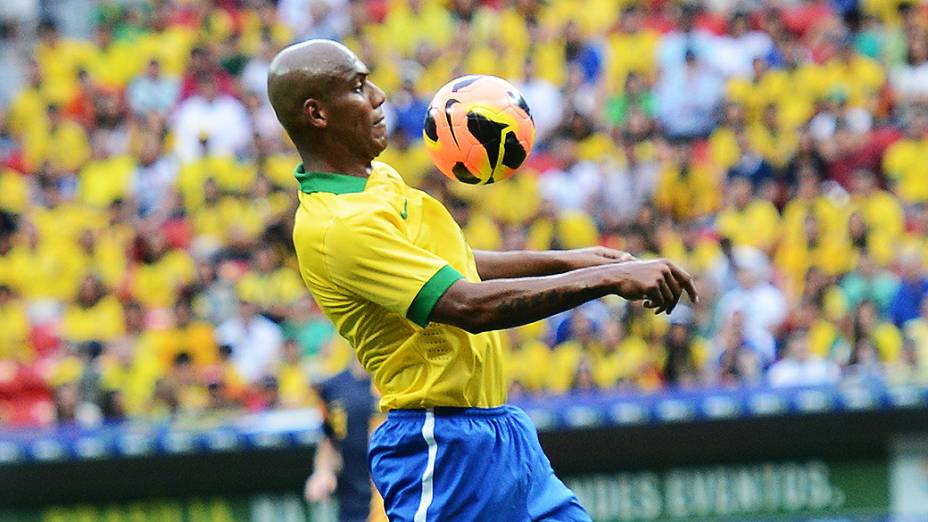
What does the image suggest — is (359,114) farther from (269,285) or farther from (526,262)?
(269,285)

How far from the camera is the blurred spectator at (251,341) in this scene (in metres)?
12.6

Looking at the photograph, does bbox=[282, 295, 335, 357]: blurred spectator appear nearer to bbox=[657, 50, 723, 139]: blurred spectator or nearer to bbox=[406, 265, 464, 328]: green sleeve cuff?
bbox=[657, 50, 723, 139]: blurred spectator

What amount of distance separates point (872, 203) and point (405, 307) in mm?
8705

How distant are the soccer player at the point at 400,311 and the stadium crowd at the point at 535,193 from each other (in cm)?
655

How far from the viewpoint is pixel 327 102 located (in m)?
4.70

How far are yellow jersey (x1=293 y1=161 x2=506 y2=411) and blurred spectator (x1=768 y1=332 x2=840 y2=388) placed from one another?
22.0 feet

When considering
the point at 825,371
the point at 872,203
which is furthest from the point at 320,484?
the point at 872,203

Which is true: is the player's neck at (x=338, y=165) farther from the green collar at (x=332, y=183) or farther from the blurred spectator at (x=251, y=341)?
the blurred spectator at (x=251, y=341)

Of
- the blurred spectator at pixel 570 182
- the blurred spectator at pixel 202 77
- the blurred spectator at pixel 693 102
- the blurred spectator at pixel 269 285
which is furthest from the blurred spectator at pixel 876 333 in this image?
the blurred spectator at pixel 202 77

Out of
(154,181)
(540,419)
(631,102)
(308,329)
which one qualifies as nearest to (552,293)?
(540,419)

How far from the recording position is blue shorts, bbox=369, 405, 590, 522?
4.69 m

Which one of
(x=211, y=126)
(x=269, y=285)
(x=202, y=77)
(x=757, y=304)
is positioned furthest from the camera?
(x=202, y=77)

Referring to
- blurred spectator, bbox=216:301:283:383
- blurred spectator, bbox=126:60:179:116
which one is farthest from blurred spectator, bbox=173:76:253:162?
→ blurred spectator, bbox=216:301:283:383

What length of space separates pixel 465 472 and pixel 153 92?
39.6 ft
